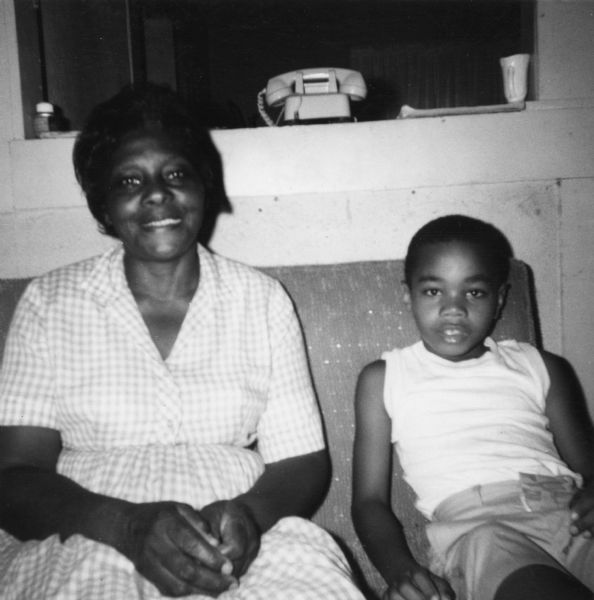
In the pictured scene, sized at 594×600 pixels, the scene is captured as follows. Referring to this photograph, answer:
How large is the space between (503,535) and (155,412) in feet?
2.66

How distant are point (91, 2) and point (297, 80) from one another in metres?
1.29

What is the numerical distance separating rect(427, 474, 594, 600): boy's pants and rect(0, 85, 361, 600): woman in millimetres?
305

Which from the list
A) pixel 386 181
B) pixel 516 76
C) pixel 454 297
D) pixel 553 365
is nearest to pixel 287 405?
pixel 454 297

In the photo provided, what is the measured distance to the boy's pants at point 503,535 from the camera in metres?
1.05

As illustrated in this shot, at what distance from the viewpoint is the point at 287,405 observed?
1.30 metres

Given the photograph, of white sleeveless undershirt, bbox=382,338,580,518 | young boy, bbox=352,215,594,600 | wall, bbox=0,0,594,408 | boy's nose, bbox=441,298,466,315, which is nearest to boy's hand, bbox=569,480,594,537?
young boy, bbox=352,215,594,600

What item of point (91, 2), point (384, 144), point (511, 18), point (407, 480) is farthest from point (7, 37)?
point (511, 18)

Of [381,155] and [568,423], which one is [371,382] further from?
[381,155]

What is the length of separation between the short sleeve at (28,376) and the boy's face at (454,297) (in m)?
0.98

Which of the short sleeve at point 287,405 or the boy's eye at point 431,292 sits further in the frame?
the boy's eye at point 431,292

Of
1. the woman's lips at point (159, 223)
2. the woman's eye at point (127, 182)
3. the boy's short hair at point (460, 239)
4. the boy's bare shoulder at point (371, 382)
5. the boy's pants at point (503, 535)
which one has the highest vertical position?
the woman's eye at point (127, 182)

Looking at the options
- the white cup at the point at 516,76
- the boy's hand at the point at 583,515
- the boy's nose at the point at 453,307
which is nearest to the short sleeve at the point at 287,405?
the boy's nose at the point at 453,307

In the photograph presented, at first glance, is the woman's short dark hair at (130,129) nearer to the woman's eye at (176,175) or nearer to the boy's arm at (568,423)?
the woman's eye at (176,175)

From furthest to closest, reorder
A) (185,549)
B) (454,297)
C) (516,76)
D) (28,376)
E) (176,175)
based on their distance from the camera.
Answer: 1. (516,76)
2. (454,297)
3. (176,175)
4. (28,376)
5. (185,549)
